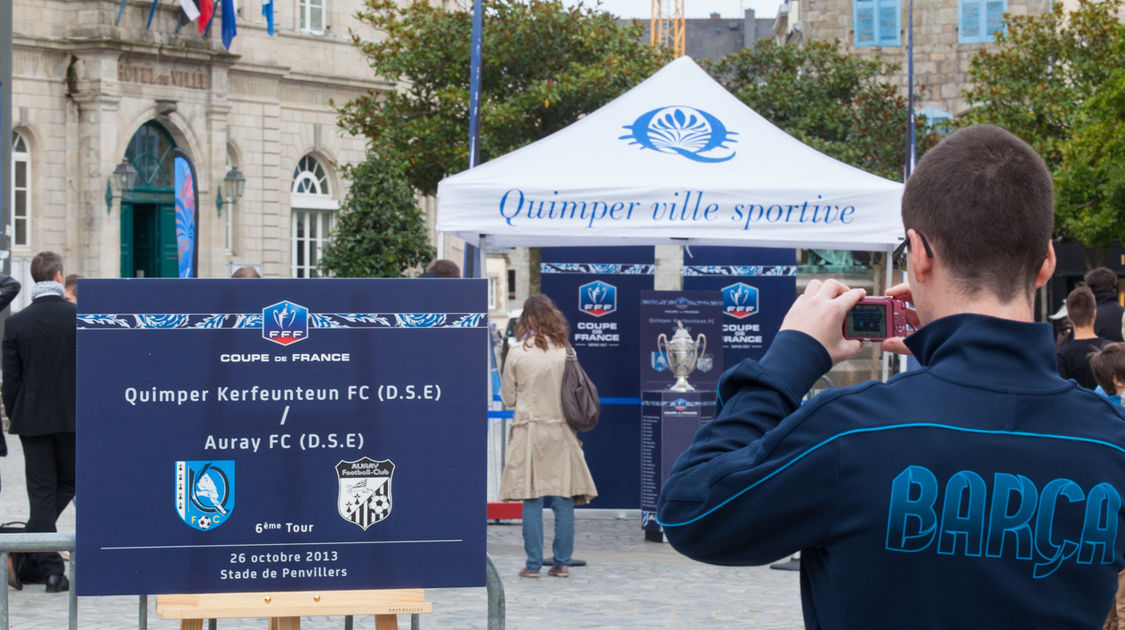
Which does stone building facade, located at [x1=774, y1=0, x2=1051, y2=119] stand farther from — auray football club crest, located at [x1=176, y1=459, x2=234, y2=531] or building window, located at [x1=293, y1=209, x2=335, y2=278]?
auray football club crest, located at [x1=176, y1=459, x2=234, y2=531]

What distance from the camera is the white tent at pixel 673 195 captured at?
8.88 m

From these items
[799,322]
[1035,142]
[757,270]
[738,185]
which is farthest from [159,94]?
[799,322]

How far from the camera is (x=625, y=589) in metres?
8.59

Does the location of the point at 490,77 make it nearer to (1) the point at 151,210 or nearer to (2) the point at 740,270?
(1) the point at 151,210

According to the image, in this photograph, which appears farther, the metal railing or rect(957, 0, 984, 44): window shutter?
rect(957, 0, 984, 44): window shutter

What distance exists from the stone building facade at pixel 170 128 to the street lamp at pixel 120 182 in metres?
0.11

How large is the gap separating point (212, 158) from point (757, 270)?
64.7ft

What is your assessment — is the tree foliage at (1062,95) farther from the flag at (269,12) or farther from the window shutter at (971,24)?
the flag at (269,12)

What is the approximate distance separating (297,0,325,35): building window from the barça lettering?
31.7 m

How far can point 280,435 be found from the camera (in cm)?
382

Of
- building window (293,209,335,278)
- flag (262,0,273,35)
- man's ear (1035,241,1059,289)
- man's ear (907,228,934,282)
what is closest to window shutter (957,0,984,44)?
building window (293,209,335,278)

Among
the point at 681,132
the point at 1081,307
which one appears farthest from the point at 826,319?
the point at 681,132

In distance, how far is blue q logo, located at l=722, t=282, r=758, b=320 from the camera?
11305mm

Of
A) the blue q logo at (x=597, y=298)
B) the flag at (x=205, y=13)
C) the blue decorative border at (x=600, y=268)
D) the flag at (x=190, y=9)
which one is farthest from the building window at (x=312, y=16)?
the blue q logo at (x=597, y=298)
